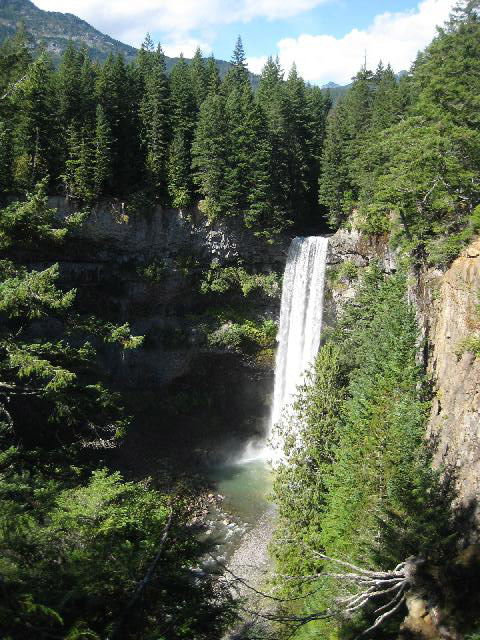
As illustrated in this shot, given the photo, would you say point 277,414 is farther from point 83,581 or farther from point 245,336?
point 83,581

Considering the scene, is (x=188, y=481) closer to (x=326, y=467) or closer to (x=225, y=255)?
(x=326, y=467)

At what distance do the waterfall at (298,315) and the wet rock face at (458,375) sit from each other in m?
11.8

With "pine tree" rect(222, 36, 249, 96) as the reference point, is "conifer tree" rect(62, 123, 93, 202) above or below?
below

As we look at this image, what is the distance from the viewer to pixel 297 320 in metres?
32.1

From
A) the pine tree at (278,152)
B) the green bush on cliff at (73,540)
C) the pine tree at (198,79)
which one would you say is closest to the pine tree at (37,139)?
the pine tree at (198,79)

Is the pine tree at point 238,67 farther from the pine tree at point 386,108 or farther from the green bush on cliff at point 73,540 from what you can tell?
the green bush on cliff at point 73,540

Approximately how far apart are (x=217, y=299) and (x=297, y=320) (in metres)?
6.81

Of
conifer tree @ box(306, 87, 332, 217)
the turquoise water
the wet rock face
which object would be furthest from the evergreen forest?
the turquoise water

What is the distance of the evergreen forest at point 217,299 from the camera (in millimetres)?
7492

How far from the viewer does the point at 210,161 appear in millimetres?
31953

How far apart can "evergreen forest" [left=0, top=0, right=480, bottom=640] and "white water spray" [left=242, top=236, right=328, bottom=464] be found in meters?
1.51

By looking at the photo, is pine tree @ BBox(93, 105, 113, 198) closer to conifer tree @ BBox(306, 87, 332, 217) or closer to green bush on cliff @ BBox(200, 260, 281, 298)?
green bush on cliff @ BBox(200, 260, 281, 298)

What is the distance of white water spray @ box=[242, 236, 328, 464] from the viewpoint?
102ft

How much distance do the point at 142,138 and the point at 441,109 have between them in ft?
69.5
